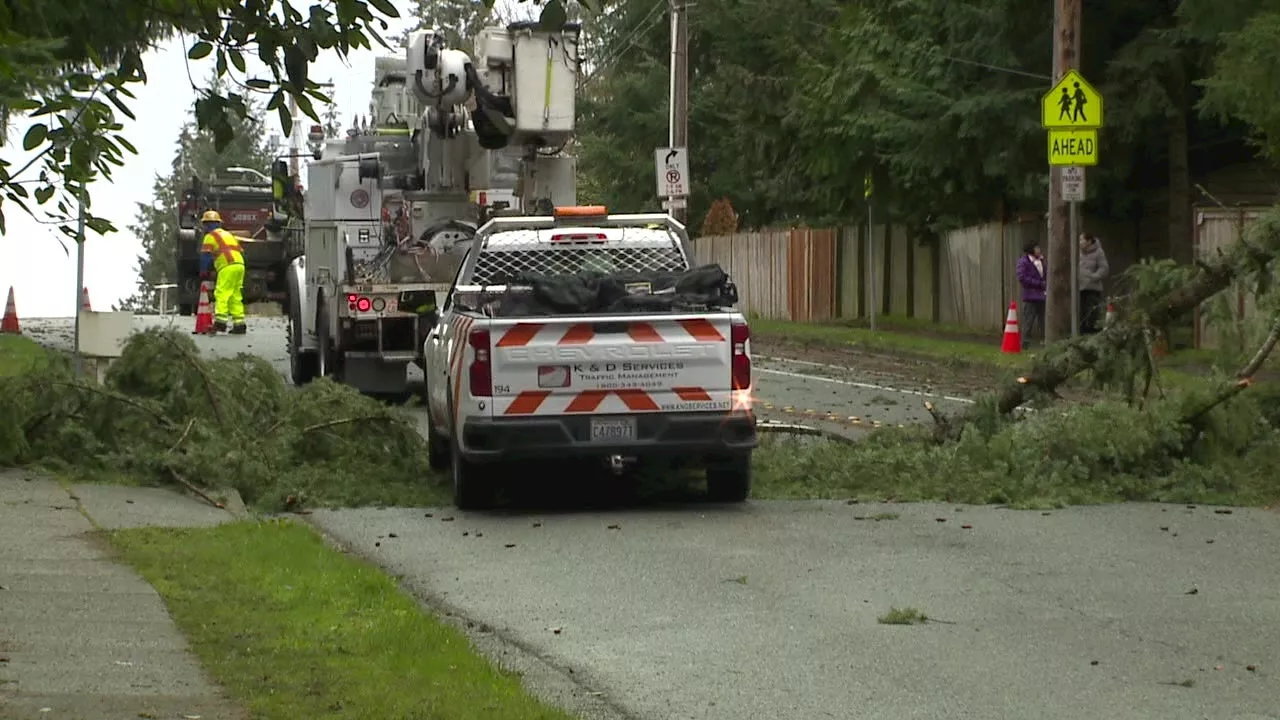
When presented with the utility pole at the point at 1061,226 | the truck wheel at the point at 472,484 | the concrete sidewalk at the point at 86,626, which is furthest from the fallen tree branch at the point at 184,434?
the utility pole at the point at 1061,226

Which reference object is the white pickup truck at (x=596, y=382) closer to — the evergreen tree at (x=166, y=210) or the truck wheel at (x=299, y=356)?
the truck wheel at (x=299, y=356)

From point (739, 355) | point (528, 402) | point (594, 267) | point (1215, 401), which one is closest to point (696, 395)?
point (739, 355)

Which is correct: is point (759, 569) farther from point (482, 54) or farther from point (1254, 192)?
point (1254, 192)

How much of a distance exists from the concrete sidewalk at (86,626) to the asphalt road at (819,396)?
492 cm

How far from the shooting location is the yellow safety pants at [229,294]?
112 ft

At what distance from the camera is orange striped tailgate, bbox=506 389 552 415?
13.2 meters

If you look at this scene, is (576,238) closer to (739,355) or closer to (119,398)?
(739,355)

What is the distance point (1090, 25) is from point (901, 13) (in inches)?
153

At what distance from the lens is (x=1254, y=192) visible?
3381 cm

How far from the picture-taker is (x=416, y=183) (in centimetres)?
2214

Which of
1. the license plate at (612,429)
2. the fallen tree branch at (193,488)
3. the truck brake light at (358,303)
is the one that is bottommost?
the fallen tree branch at (193,488)

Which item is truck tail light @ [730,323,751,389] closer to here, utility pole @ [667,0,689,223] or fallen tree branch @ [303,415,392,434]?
fallen tree branch @ [303,415,392,434]

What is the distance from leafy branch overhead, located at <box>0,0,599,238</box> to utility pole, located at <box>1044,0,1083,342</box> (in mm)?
19296

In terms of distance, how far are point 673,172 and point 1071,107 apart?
14979mm
